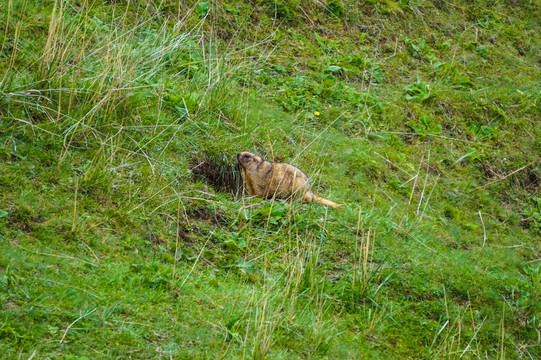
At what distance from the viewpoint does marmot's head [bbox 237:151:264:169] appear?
6.72m

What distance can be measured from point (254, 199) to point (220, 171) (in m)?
0.60

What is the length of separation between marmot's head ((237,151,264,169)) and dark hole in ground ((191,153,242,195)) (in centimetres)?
17

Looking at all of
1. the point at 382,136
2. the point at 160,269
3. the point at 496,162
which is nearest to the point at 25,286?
the point at 160,269

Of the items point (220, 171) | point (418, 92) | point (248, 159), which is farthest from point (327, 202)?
point (418, 92)

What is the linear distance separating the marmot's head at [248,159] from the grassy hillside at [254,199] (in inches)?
7.7

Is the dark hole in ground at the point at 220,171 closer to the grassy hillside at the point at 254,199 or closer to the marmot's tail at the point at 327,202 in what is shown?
the grassy hillside at the point at 254,199

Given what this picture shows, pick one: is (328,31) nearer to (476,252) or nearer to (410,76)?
(410,76)

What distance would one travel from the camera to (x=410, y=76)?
9781 millimetres

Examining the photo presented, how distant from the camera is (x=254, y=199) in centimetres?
650

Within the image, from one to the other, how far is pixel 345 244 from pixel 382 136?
274 cm

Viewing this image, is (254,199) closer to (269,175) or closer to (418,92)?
(269,175)

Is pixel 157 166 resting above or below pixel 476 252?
above

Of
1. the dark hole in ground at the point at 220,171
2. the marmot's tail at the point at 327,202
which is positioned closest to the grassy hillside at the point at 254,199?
the dark hole in ground at the point at 220,171

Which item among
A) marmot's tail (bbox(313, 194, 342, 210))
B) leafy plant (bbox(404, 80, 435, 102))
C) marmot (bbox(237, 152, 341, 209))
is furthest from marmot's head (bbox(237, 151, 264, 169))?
leafy plant (bbox(404, 80, 435, 102))
